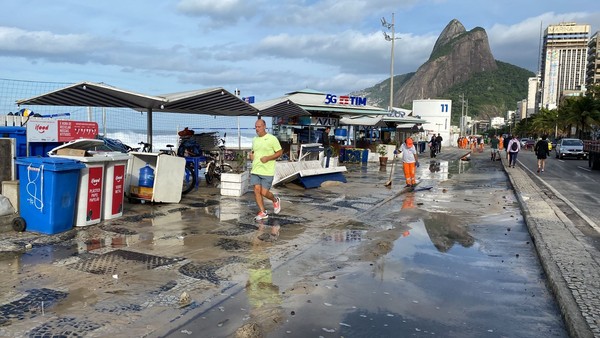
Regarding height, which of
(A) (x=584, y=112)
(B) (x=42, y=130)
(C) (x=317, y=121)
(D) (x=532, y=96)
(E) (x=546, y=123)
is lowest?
(B) (x=42, y=130)

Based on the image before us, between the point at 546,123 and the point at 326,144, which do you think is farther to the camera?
the point at 546,123

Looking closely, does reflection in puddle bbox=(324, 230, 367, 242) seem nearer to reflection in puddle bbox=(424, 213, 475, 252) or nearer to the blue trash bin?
→ reflection in puddle bbox=(424, 213, 475, 252)

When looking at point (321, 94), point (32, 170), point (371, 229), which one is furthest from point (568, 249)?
point (321, 94)

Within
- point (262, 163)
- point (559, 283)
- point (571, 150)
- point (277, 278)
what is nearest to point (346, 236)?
point (262, 163)

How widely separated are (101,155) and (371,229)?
15.0 ft

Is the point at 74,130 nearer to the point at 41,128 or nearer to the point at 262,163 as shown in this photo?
the point at 41,128

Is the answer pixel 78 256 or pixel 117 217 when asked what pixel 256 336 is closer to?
pixel 78 256

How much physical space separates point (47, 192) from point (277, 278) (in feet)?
11.8

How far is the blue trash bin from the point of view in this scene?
667 cm

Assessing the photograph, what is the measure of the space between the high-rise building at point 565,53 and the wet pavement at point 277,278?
207 meters

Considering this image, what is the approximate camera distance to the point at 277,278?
5.38m

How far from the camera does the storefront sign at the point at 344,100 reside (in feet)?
73.4

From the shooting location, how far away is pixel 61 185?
675cm

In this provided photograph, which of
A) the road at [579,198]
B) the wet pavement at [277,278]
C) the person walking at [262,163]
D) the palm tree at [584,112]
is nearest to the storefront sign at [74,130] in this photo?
the wet pavement at [277,278]
